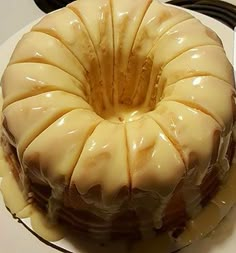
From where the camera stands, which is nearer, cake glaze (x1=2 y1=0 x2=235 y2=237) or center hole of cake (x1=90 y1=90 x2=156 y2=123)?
cake glaze (x1=2 y1=0 x2=235 y2=237)

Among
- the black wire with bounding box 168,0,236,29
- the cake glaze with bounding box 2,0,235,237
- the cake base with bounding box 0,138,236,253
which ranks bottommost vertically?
the cake base with bounding box 0,138,236,253

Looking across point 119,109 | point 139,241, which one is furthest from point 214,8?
point 139,241

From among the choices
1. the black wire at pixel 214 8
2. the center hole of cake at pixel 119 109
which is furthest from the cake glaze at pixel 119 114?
the black wire at pixel 214 8

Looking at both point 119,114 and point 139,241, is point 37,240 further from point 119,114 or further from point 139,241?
point 119,114

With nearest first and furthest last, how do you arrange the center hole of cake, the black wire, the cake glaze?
1. the cake glaze
2. the center hole of cake
3. the black wire


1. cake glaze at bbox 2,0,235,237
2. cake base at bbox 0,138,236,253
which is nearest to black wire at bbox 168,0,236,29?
cake glaze at bbox 2,0,235,237

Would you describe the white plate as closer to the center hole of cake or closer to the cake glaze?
the cake glaze

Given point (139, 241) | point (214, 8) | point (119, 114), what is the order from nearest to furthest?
1. point (139, 241)
2. point (119, 114)
3. point (214, 8)

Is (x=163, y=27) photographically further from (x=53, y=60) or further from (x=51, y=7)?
(x=51, y=7)

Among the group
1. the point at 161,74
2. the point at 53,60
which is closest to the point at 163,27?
the point at 161,74
